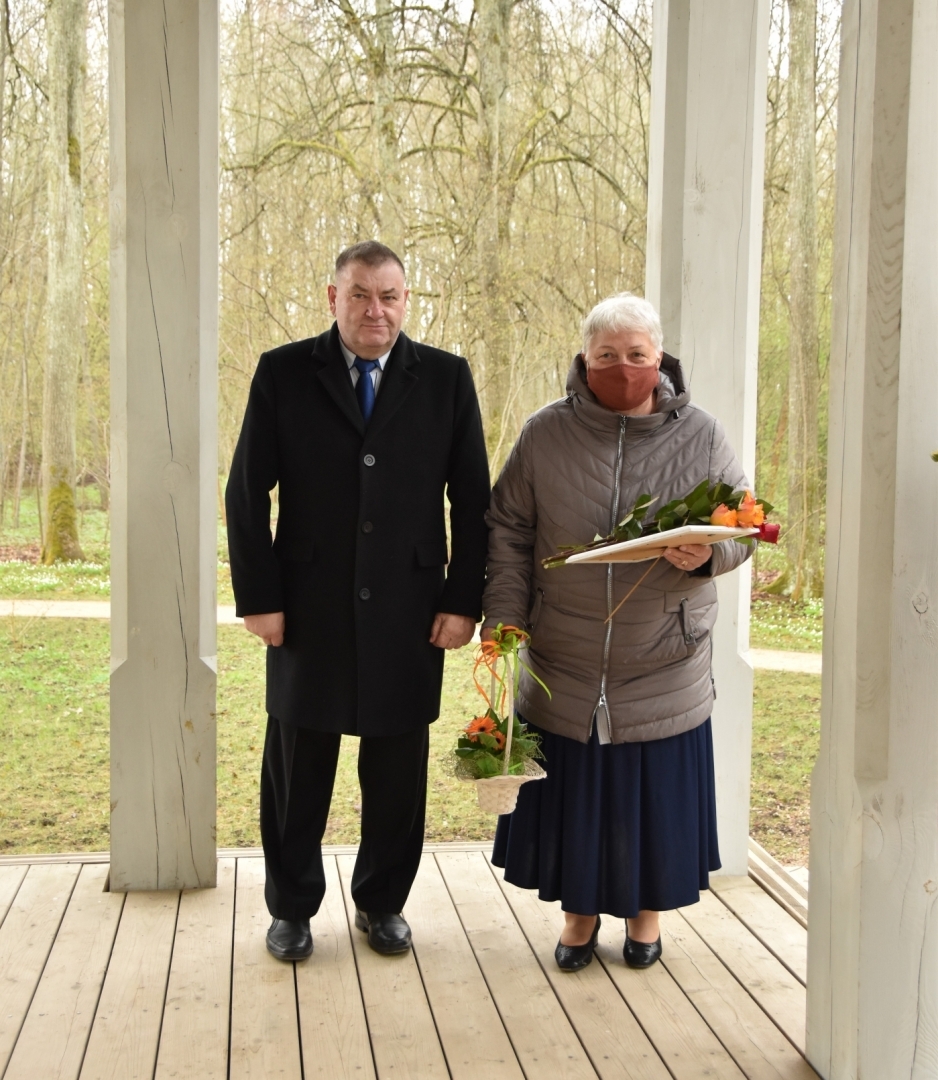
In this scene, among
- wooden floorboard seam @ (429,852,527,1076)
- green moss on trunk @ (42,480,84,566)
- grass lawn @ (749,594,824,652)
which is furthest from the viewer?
grass lawn @ (749,594,824,652)

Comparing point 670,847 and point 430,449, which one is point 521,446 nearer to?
point 430,449

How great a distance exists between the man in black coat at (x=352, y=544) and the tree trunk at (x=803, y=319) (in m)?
3.88

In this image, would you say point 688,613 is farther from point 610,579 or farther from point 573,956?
point 573,956

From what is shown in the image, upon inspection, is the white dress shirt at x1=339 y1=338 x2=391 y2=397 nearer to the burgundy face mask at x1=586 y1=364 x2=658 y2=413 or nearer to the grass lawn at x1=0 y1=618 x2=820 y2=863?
the burgundy face mask at x1=586 y1=364 x2=658 y2=413

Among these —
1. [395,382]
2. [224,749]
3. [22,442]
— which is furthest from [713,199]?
[22,442]

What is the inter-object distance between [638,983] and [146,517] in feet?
6.18

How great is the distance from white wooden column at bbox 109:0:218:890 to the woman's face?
1266 mm

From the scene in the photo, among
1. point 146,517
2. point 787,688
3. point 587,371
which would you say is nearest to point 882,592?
point 587,371

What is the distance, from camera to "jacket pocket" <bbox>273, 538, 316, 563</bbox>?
2951 mm

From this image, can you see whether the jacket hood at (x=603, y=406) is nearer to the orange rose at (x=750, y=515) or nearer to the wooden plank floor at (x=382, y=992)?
the orange rose at (x=750, y=515)

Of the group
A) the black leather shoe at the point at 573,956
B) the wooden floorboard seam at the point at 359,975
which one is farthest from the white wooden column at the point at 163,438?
the black leather shoe at the point at 573,956

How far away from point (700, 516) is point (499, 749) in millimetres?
719

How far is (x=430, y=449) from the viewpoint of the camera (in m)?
3.00

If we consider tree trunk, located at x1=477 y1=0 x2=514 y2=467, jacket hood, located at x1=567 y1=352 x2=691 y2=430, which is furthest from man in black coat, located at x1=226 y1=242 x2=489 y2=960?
tree trunk, located at x1=477 y1=0 x2=514 y2=467
